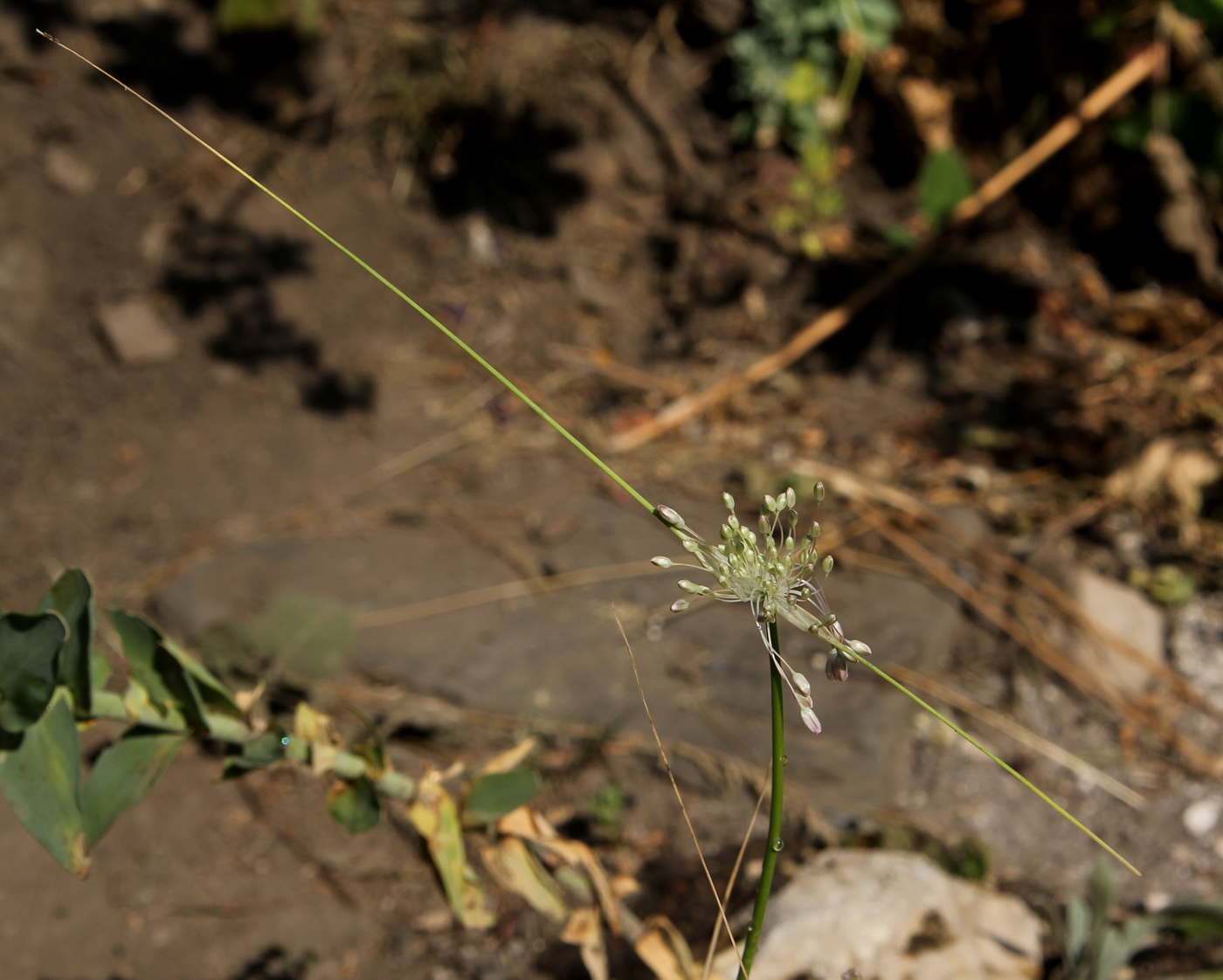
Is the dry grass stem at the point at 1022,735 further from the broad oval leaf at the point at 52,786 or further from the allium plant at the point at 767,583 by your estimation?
the broad oval leaf at the point at 52,786

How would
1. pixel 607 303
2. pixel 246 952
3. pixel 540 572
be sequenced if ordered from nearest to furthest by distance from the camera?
pixel 246 952, pixel 540 572, pixel 607 303

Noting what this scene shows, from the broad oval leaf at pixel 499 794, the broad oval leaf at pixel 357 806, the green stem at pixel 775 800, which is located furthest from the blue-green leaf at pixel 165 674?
the green stem at pixel 775 800

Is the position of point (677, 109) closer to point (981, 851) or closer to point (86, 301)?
point (86, 301)

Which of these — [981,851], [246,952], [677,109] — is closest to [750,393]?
[677,109]

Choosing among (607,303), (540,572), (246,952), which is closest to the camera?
(246,952)

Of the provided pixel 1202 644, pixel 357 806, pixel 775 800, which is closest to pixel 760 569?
pixel 775 800

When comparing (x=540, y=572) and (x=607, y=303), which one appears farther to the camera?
(x=607, y=303)

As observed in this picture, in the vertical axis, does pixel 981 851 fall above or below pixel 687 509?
below
